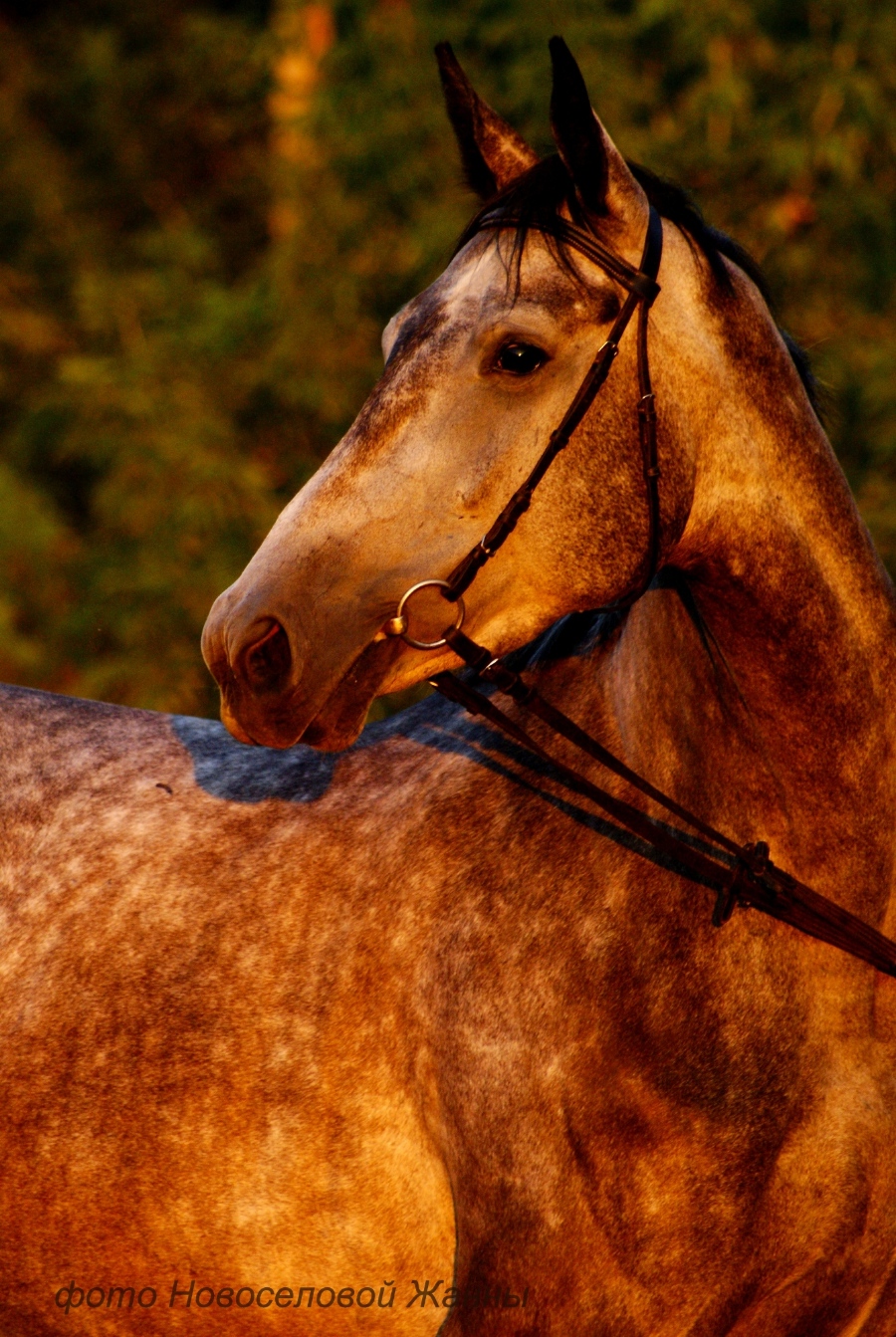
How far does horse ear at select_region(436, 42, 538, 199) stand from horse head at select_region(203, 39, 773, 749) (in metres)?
0.23

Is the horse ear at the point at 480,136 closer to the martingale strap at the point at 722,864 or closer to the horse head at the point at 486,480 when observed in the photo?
the horse head at the point at 486,480

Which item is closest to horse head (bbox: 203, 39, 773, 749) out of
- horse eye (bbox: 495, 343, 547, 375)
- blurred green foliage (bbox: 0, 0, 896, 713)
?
horse eye (bbox: 495, 343, 547, 375)

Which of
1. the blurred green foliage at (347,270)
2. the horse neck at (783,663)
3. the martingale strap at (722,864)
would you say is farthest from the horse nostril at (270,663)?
the blurred green foliage at (347,270)

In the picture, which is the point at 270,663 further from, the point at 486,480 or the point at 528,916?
the point at 528,916

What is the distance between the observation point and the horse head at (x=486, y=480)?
98.1 inches

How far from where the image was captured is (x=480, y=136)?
9.39ft

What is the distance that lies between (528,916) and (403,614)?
0.69m

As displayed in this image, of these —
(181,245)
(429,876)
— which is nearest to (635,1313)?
(429,876)

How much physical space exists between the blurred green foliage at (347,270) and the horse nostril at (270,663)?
19.3ft

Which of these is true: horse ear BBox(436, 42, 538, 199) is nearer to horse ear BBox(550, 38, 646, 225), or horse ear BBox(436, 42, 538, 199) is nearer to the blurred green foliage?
horse ear BBox(550, 38, 646, 225)

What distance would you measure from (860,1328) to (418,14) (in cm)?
902

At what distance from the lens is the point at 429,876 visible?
307cm

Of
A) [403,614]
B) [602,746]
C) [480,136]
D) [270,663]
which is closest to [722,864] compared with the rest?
[602,746]

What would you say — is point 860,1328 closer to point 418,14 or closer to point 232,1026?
point 232,1026
